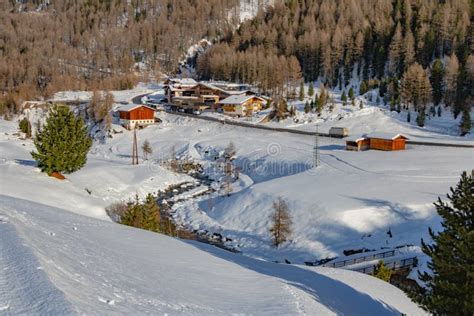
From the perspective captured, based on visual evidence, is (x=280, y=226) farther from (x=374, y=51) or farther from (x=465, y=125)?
(x=374, y=51)

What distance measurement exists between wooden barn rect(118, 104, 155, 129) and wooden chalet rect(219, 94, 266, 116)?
11.9 meters

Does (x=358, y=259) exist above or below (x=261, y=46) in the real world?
below

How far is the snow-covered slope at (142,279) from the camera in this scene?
9016mm

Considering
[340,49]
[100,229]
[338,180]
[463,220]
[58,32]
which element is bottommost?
[338,180]

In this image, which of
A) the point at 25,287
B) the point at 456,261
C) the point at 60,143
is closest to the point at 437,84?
the point at 60,143

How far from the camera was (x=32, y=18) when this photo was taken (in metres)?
187

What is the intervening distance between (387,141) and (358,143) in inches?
119

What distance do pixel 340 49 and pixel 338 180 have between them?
2286 inches

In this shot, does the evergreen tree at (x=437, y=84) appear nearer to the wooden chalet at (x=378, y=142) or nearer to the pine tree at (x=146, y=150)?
the wooden chalet at (x=378, y=142)

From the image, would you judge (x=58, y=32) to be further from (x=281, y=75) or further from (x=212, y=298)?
(x=212, y=298)

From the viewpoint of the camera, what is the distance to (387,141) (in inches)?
1949

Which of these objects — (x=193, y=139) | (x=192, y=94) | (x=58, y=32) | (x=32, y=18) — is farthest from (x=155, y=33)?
(x=193, y=139)

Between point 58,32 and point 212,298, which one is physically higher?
point 58,32

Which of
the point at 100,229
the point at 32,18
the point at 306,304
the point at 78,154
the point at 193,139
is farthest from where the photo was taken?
the point at 32,18
